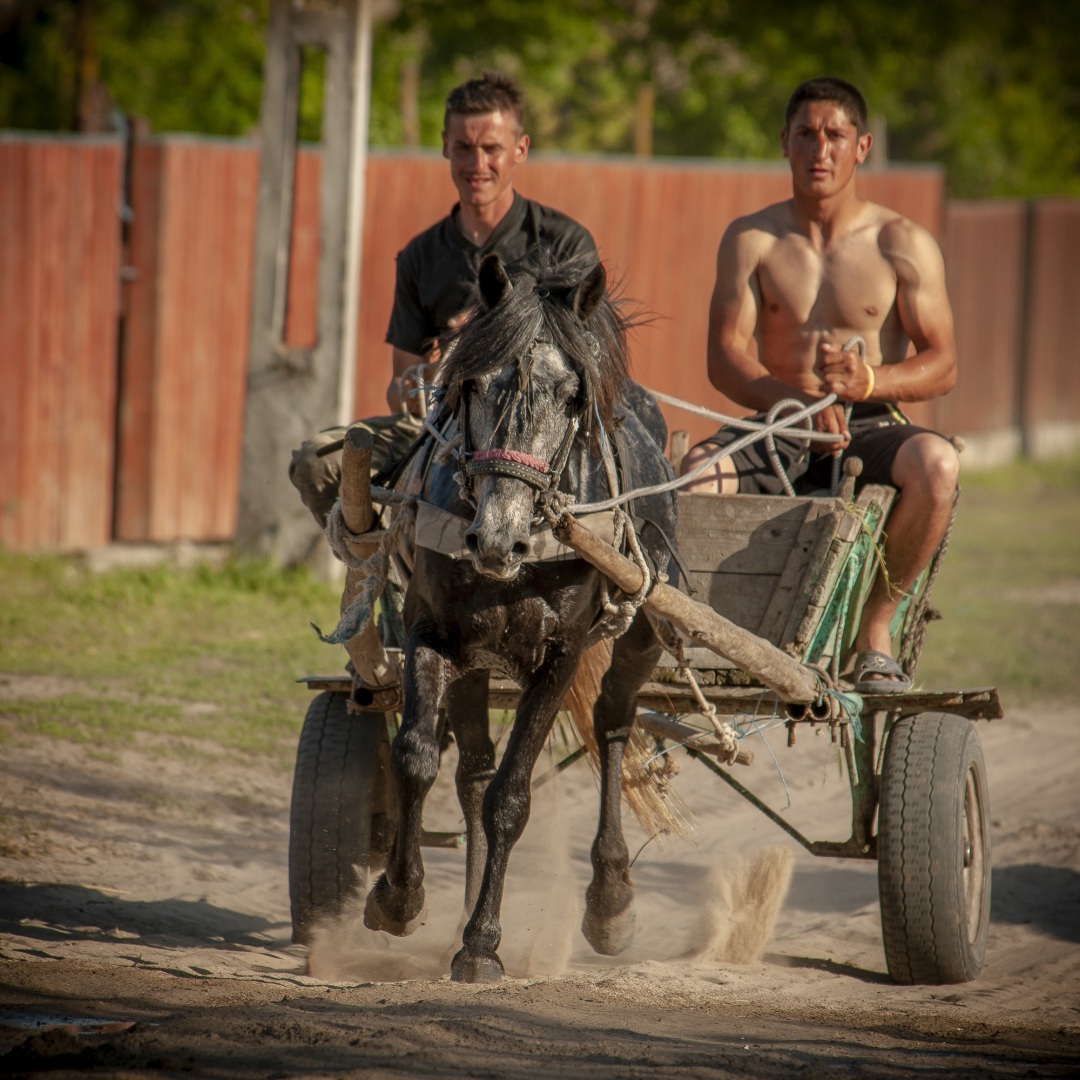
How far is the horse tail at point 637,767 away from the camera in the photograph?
4660 millimetres

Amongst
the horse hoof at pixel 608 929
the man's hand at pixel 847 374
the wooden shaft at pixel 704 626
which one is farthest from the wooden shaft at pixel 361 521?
the man's hand at pixel 847 374

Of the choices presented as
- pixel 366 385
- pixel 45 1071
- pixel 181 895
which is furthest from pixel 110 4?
pixel 45 1071

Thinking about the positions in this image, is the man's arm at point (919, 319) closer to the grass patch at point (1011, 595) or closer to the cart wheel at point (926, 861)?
the cart wheel at point (926, 861)

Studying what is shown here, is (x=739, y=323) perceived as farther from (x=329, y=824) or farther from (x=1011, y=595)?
(x=1011, y=595)

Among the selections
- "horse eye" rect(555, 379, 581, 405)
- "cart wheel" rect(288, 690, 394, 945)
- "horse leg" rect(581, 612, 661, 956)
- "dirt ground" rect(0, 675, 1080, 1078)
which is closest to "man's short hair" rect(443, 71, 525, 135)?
"horse eye" rect(555, 379, 581, 405)

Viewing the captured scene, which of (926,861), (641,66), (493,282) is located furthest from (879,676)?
(641,66)

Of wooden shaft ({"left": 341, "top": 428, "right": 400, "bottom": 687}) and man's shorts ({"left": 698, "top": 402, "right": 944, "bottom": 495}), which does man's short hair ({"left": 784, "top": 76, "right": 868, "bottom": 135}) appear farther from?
wooden shaft ({"left": 341, "top": 428, "right": 400, "bottom": 687})

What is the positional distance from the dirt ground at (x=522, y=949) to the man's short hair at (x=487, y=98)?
7.94 feet

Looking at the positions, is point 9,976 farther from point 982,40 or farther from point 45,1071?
point 982,40

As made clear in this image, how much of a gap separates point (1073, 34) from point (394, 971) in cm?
2045

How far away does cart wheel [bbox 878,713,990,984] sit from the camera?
13.8ft

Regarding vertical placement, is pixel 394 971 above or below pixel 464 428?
below

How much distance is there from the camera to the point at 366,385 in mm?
10562

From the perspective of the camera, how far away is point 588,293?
3.59 m
